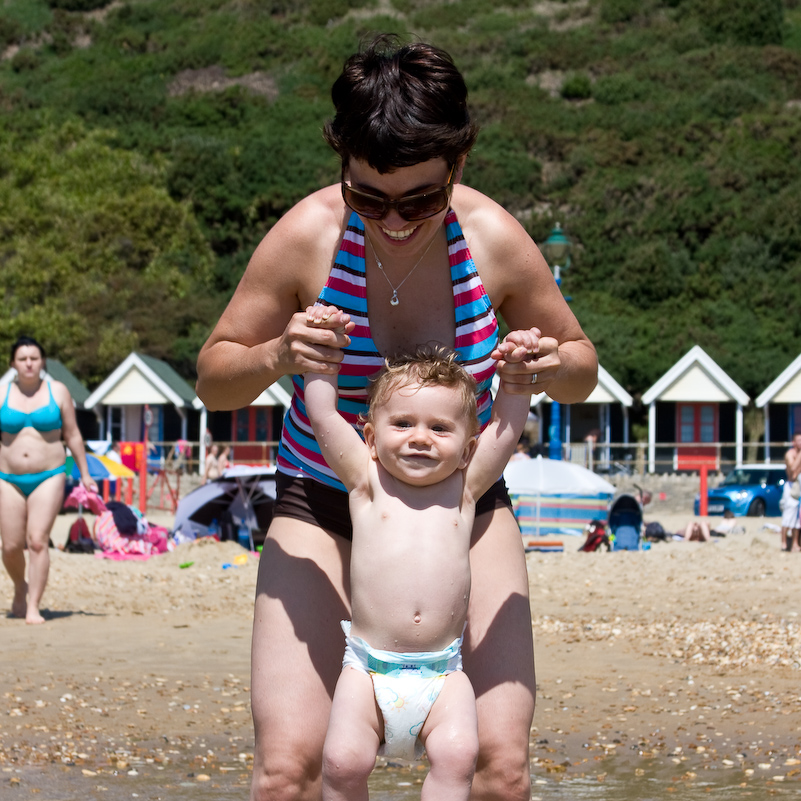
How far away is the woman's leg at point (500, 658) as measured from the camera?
2.80 metres

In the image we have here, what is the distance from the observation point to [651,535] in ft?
56.6

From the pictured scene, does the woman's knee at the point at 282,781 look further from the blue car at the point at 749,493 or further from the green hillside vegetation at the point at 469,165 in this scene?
the green hillside vegetation at the point at 469,165

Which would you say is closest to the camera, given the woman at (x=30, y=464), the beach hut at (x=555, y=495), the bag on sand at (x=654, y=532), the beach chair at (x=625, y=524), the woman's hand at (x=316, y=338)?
the woman's hand at (x=316, y=338)

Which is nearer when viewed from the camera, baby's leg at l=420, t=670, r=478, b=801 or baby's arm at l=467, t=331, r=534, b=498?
baby's leg at l=420, t=670, r=478, b=801

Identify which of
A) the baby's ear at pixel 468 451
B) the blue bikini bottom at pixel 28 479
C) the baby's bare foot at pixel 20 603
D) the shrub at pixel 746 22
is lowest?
the baby's bare foot at pixel 20 603

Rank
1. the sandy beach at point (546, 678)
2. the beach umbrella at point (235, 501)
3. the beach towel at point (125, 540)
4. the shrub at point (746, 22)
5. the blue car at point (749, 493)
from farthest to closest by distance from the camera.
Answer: the shrub at point (746, 22), the blue car at point (749, 493), the beach umbrella at point (235, 501), the beach towel at point (125, 540), the sandy beach at point (546, 678)

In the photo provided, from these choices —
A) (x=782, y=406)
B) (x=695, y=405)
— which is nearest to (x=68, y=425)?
(x=695, y=405)

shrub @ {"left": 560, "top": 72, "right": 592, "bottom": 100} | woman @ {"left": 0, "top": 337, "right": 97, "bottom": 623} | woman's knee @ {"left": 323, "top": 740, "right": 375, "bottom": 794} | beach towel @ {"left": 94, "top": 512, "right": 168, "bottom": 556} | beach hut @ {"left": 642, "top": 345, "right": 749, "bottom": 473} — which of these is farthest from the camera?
shrub @ {"left": 560, "top": 72, "right": 592, "bottom": 100}

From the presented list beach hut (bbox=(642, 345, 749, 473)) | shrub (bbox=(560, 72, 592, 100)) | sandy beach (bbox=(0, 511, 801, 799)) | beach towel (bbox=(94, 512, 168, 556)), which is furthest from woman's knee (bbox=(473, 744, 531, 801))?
shrub (bbox=(560, 72, 592, 100))

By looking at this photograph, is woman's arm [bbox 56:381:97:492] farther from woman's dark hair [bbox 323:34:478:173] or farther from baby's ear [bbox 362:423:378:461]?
woman's dark hair [bbox 323:34:478:173]

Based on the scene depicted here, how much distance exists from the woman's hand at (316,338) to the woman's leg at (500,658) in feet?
2.20

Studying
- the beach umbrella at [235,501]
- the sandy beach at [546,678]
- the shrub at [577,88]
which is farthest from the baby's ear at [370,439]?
the shrub at [577,88]

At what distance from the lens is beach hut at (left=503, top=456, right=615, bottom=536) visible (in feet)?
55.3

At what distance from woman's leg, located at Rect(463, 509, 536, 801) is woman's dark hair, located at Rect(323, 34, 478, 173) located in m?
1.02
